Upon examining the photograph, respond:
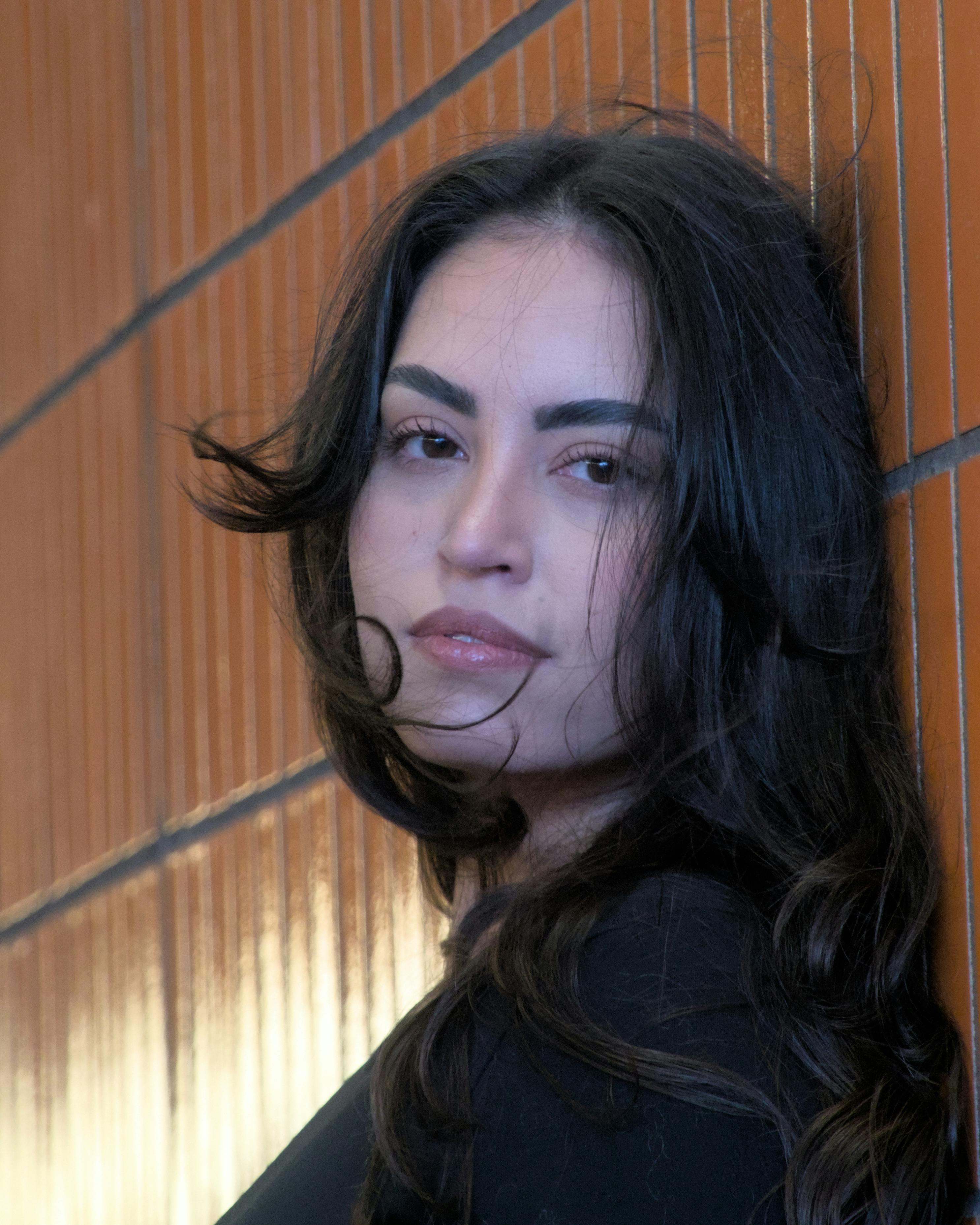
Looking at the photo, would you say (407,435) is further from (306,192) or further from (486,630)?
(306,192)

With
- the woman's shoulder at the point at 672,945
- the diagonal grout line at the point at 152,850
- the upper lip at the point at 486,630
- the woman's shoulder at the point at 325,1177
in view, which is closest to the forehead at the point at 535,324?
the upper lip at the point at 486,630

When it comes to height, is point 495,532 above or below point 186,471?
below

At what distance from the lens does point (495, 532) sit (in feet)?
4.54

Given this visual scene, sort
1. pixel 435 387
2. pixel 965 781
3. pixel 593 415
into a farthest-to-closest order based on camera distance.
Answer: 1. pixel 435 387
2. pixel 593 415
3. pixel 965 781

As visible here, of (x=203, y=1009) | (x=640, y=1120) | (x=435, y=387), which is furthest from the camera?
(x=203, y=1009)

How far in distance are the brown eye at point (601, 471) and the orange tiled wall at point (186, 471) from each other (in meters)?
0.24

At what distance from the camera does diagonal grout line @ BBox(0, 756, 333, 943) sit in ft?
7.66

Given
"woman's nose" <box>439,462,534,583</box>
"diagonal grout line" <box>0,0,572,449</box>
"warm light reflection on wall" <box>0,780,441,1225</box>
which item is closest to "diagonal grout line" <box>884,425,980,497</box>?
"woman's nose" <box>439,462,534,583</box>

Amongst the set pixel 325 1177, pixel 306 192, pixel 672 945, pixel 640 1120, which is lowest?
pixel 325 1177

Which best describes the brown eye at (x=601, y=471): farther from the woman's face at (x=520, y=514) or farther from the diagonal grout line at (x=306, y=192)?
the diagonal grout line at (x=306, y=192)

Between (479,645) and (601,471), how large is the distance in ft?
0.64

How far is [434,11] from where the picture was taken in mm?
2074

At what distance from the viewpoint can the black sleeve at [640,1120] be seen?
1.10 metres

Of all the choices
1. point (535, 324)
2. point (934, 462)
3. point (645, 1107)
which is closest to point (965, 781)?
point (934, 462)
